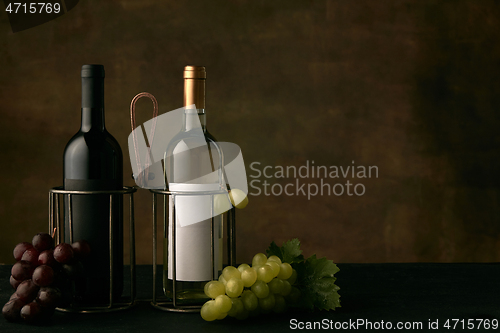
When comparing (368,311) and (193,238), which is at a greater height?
(193,238)

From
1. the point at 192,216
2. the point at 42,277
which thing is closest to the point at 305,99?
the point at 192,216

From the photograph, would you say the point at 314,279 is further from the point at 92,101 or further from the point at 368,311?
the point at 92,101

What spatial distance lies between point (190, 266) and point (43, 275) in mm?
208

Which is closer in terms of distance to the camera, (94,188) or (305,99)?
(94,188)

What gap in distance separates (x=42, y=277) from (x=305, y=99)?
3.82 ft

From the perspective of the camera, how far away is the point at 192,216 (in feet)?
2.71

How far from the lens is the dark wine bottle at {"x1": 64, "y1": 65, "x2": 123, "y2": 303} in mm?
822

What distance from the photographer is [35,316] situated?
2.44ft

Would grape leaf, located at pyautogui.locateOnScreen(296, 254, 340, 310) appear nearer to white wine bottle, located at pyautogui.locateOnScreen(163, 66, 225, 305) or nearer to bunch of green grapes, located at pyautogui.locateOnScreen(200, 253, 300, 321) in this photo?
bunch of green grapes, located at pyautogui.locateOnScreen(200, 253, 300, 321)

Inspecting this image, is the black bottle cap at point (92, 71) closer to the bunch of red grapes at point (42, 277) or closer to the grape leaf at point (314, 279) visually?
the bunch of red grapes at point (42, 277)

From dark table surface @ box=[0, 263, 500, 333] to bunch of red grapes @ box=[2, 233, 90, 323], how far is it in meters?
0.02

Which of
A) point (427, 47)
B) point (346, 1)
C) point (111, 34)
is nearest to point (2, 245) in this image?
point (111, 34)

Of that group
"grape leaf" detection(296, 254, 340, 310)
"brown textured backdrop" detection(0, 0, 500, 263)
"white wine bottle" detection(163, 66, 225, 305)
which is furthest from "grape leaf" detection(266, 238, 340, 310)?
"brown textured backdrop" detection(0, 0, 500, 263)

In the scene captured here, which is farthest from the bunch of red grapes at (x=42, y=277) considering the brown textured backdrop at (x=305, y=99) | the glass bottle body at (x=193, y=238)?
the brown textured backdrop at (x=305, y=99)
